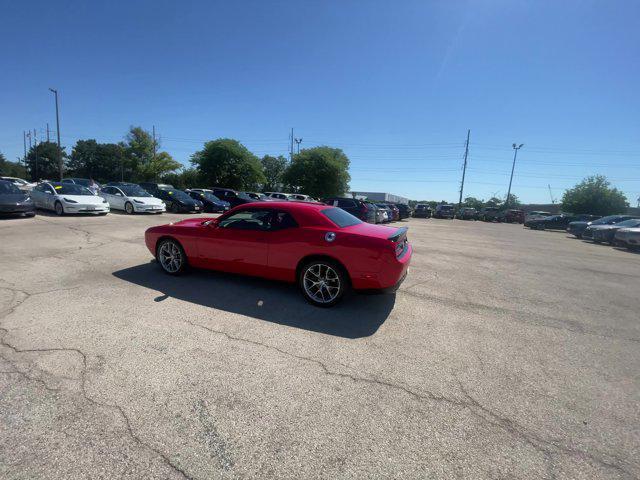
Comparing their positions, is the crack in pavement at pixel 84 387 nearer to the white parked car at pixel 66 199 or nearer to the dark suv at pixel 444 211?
the white parked car at pixel 66 199

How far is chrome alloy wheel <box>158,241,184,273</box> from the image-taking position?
548 cm

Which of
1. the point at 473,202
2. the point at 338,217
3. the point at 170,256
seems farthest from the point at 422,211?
the point at 473,202

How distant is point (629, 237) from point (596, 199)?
A: 1269 inches

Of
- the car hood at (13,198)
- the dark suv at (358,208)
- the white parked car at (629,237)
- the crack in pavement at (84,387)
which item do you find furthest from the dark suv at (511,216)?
the crack in pavement at (84,387)

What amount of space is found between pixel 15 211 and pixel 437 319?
595 inches

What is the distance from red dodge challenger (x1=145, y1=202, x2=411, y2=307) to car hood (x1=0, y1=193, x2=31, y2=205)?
10516mm

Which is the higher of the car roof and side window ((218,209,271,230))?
the car roof

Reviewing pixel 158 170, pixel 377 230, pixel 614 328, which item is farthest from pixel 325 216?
pixel 158 170

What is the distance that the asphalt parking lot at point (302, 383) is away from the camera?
1982 mm

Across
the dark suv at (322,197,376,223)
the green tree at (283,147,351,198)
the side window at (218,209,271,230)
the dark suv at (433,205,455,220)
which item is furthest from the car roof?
the green tree at (283,147,351,198)

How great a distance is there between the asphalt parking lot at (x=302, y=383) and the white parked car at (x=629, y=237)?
12488 millimetres

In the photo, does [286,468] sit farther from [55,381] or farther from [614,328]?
[614,328]

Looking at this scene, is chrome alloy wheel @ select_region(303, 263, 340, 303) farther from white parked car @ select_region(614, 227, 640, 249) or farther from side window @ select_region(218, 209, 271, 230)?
white parked car @ select_region(614, 227, 640, 249)

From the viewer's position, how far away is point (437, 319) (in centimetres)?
425
